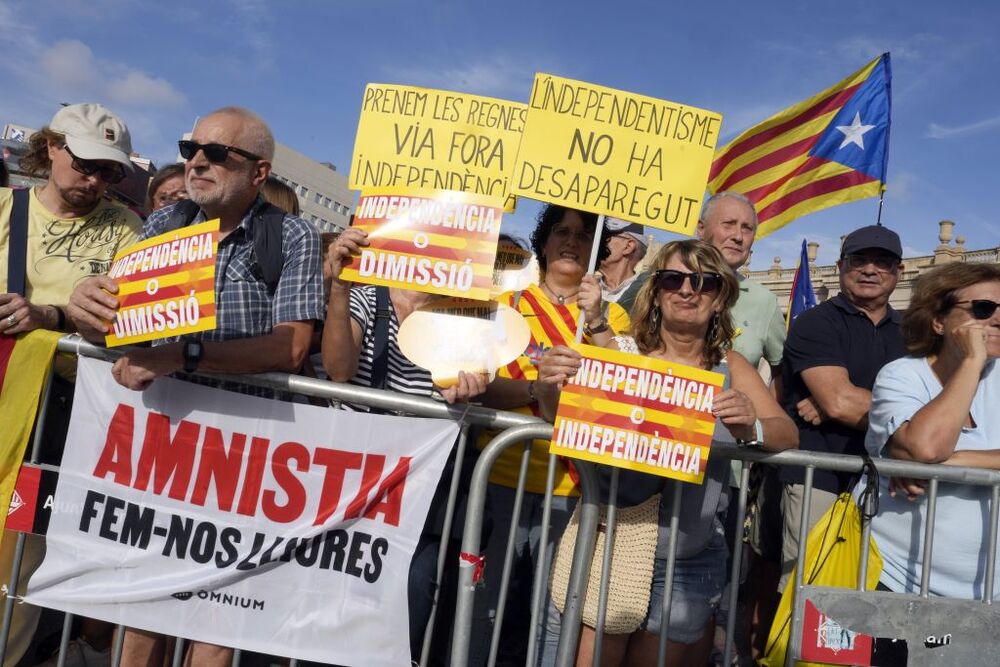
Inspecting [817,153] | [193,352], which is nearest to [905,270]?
[817,153]

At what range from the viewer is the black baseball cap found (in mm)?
4172

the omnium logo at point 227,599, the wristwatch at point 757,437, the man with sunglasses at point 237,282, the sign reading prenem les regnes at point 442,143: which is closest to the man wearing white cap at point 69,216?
the man with sunglasses at point 237,282

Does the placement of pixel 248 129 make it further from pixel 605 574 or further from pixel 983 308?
pixel 983 308

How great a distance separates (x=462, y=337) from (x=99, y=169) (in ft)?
6.47

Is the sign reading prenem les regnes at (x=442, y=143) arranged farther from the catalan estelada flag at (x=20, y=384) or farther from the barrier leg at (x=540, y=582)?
the catalan estelada flag at (x=20, y=384)

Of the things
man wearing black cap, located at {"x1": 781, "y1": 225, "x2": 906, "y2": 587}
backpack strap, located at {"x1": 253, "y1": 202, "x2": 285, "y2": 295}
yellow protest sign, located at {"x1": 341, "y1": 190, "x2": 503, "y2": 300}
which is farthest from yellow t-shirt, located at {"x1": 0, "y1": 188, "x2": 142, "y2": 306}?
man wearing black cap, located at {"x1": 781, "y1": 225, "x2": 906, "y2": 587}

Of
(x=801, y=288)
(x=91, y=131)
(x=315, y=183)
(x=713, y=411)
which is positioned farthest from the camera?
(x=315, y=183)

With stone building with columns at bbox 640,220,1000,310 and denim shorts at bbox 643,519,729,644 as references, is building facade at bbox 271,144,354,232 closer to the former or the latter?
stone building with columns at bbox 640,220,1000,310

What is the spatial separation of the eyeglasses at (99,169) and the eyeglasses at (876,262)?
3783 mm

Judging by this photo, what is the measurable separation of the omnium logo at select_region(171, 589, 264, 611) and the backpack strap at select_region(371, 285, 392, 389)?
939 mm

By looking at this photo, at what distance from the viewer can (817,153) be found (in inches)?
234

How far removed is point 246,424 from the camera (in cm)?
292

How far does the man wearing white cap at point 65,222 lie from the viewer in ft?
11.2

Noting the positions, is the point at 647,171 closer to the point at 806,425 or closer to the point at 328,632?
the point at 806,425
